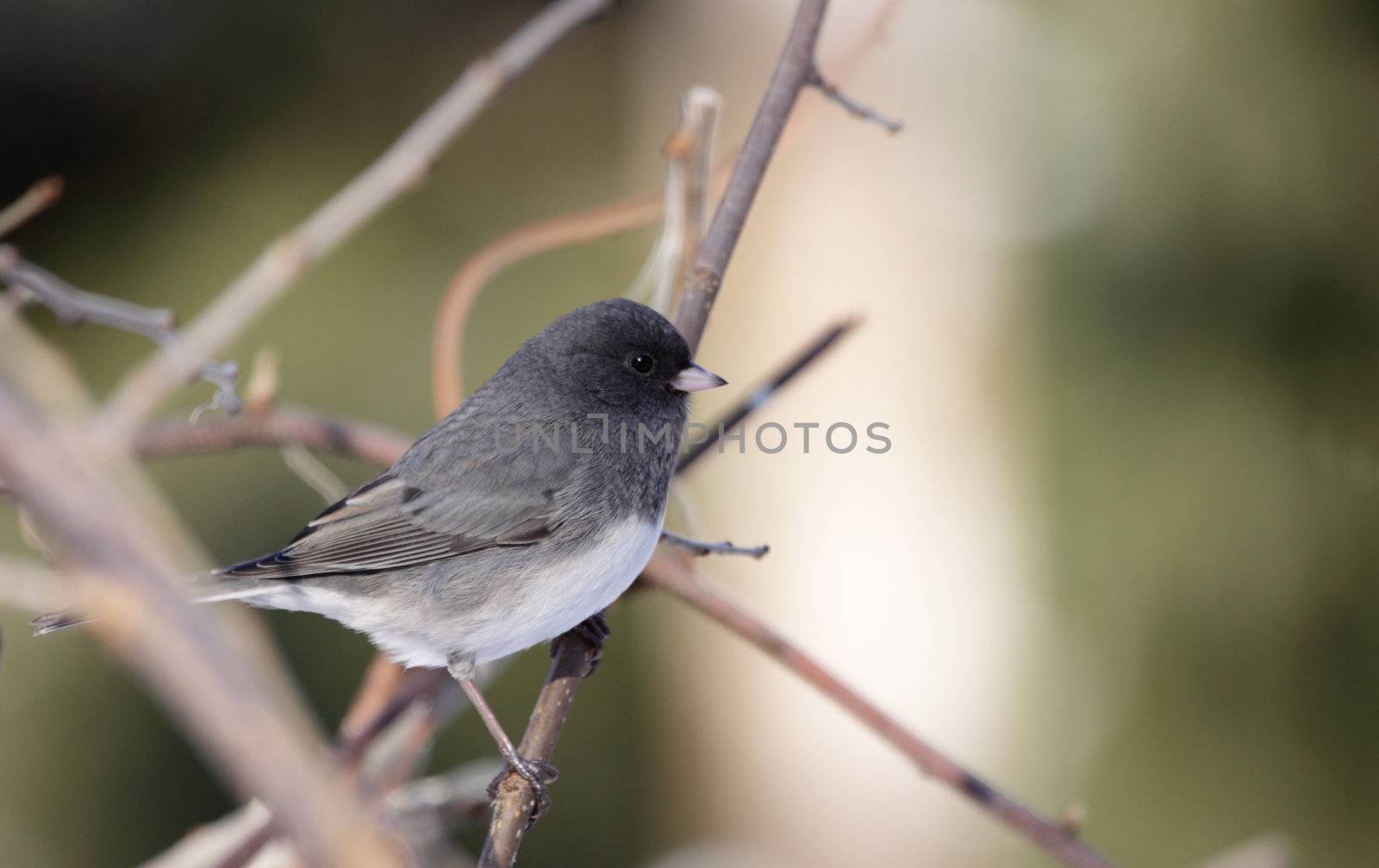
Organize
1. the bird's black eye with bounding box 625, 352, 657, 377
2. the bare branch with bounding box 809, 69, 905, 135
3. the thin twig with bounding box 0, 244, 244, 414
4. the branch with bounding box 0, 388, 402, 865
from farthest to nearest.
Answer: the bird's black eye with bounding box 625, 352, 657, 377 → the bare branch with bounding box 809, 69, 905, 135 → the thin twig with bounding box 0, 244, 244, 414 → the branch with bounding box 0, 388, 402, 865

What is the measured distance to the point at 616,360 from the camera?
136 centimetres

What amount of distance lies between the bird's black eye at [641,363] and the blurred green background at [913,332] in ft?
4.31

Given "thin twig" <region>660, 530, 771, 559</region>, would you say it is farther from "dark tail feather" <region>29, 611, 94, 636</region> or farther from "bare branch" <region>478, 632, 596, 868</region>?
"dark tail feather" <region>29, 611, 94, 636</region>

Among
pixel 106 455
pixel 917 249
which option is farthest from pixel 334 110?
pixel 106 455

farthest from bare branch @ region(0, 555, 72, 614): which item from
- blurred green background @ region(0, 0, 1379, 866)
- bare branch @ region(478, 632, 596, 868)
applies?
blurred green background @ region(0, 0, 1379, 866)

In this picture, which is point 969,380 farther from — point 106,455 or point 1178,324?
point 106,455

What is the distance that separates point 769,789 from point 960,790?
2.03 metres

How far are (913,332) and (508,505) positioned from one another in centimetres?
171

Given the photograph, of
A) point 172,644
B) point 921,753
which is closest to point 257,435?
point 921,753

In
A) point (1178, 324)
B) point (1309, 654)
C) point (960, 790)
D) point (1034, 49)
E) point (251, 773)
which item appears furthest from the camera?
point (1034, 49)

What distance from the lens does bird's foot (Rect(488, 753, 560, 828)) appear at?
0.88 m

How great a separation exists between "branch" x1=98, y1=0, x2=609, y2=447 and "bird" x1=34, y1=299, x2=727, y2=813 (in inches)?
14.0

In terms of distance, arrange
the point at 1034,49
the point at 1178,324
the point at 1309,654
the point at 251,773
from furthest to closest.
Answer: the point at 1034,49 < the point at 1178,324 < the point at 1309,654 < the point at 251,773

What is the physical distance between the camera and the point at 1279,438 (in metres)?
2.34
